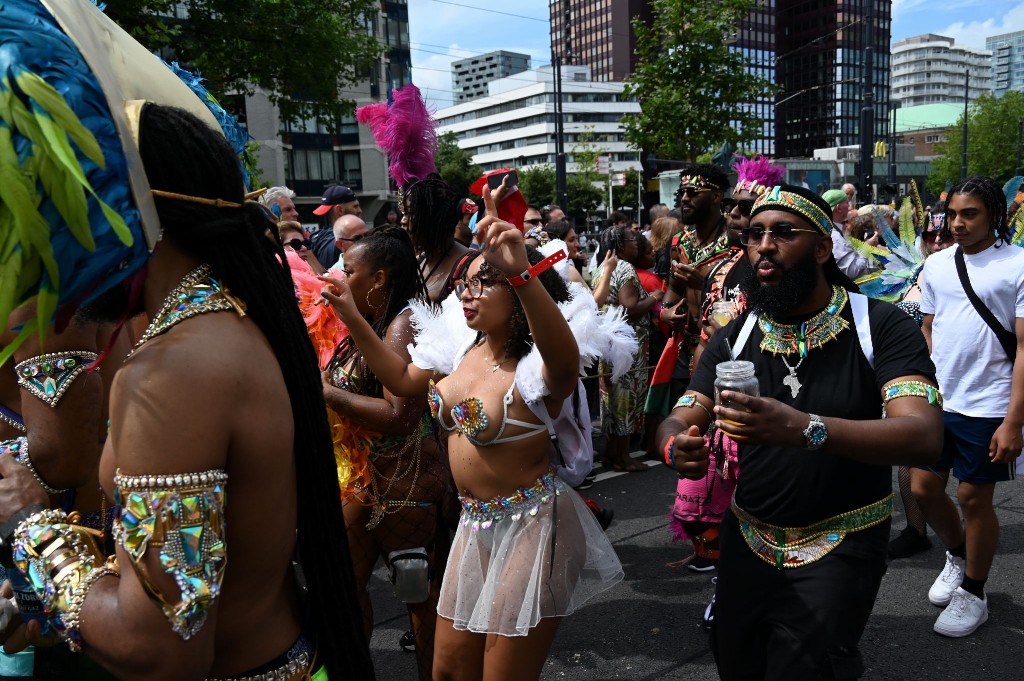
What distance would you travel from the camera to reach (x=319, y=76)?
Result: 15641 millimetres

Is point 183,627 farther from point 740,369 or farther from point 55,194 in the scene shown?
point 740,369

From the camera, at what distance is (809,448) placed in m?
2.17

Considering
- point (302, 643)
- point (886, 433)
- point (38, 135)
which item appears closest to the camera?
point (38, 135)

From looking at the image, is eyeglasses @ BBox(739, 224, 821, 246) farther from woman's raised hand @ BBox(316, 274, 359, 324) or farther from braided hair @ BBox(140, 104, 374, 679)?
braided hair @ BBox(140, 104, 374, 679)

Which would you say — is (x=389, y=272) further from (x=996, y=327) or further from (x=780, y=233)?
(x=996, y=327)

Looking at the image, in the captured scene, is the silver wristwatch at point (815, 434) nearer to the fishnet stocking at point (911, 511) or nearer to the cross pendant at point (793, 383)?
the cross pendant at point (793, 383)

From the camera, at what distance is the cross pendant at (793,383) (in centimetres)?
259

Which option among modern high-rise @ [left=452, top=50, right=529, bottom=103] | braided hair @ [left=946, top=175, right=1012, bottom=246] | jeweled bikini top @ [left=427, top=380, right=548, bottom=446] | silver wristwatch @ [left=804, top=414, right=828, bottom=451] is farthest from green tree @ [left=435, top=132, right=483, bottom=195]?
modern high-rise @ [left=452, top=50, right=529, bottom=103]

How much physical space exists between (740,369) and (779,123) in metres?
107

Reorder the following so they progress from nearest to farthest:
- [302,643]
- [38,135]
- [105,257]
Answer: [38,135]
[105,257]
[302,643]

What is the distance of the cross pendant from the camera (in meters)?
2.59

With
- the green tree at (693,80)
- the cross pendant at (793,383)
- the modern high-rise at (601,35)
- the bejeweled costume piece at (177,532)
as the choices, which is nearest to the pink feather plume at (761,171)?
the cross pendant at (793,383)

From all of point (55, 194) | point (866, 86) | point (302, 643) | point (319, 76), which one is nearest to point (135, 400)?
point (55, 194)

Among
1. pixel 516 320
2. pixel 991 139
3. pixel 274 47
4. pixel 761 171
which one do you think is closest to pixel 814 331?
pixel 516 320
